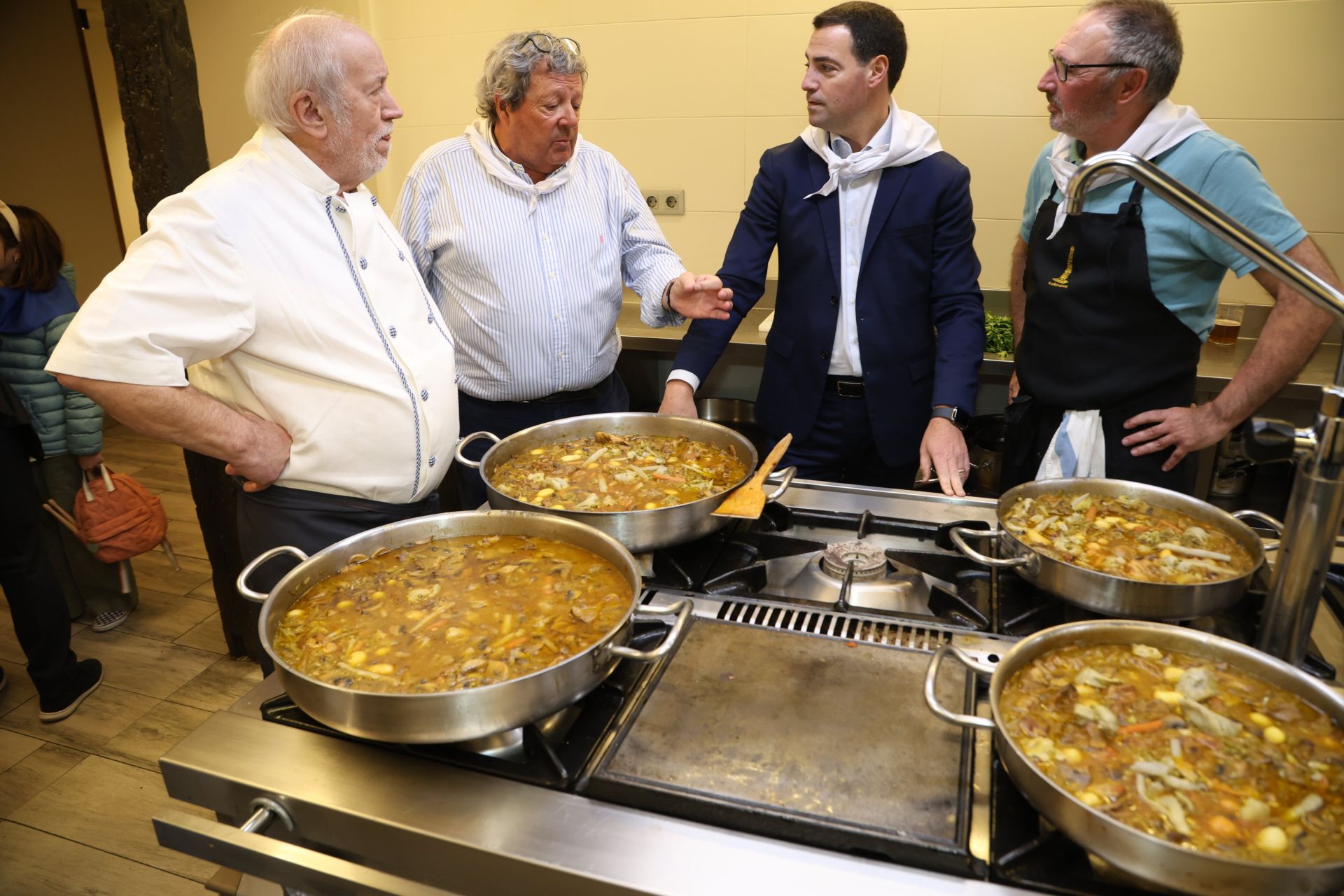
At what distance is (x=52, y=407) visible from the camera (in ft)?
11.2

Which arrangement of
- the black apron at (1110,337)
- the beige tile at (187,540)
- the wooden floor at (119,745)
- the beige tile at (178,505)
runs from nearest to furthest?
the black apron at (1110,337), the wooden floor at (119,745), the beige tile at (187,540), the beige tile at (178,505)

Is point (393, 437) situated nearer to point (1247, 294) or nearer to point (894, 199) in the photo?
point (894, 199)

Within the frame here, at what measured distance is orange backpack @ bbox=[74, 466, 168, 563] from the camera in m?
3.55

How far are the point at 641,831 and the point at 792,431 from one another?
1.89 meters

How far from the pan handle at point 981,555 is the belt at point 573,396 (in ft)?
4.89

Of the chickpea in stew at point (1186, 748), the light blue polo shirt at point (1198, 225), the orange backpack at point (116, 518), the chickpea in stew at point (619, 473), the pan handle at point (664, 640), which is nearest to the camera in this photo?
the chickpea in stew at point (1186, 748)

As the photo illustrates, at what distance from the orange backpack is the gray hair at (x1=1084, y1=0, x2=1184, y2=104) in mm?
3751

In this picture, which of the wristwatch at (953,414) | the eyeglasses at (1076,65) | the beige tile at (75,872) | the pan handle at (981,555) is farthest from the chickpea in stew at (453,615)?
the beige tile at (75,872)

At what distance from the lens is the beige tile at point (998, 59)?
3.51 metres

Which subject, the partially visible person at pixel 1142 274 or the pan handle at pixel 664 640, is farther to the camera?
the partially visible person at pixel 1142 274

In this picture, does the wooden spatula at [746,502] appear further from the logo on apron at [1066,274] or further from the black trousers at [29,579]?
the black trousers at [29,579]

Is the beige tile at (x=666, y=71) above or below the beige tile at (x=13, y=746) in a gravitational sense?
above

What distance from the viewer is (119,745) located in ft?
10.5

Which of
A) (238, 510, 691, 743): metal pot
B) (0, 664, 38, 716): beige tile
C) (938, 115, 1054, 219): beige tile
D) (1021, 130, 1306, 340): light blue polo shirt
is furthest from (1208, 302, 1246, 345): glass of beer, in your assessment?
(0, 664, 38, 716): beige tile
